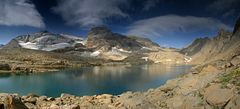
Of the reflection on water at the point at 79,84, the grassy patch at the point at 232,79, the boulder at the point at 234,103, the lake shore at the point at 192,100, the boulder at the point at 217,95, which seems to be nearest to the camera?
the boulder at the point at 234,103

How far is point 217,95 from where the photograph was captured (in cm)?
1714

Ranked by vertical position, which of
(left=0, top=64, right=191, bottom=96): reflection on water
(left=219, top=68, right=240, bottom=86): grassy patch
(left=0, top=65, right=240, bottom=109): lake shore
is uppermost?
(left=219, top=68, right=240, bottom=86): grassy patch

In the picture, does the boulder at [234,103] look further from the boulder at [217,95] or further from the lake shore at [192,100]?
the boulder at [217,95]

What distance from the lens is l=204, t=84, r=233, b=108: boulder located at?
16.3 metres

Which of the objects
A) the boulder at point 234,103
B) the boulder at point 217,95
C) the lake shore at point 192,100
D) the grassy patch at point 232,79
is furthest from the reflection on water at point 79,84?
the boulder at point 234,103

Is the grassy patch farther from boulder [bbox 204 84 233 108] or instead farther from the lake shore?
boulder [bbox 204 84 233 108]

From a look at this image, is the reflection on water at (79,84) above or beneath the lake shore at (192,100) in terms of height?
beneath

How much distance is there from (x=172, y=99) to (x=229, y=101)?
6.83 metres

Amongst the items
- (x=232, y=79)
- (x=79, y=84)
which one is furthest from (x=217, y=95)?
(x=79, y=84)

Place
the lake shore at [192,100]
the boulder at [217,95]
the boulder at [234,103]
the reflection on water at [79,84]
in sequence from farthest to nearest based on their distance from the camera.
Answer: the reflection on water at [79,84], the lake shore at [192,100], the boulder at [217,95], the boulder at [234,103]

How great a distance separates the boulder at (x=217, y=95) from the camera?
16.3m

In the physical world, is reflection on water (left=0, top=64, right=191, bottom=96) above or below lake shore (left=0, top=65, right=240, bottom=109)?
below

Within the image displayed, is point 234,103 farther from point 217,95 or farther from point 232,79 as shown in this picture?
point 232,79

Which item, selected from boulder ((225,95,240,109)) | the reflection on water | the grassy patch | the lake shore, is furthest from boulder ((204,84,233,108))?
the reflection on water
